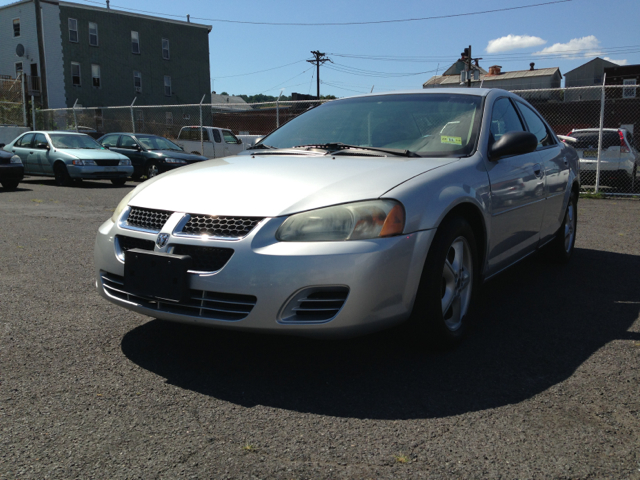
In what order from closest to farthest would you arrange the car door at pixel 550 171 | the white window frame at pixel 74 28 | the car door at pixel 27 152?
1. the car door at pixel 550 171
2. the car door at pixel 27 152
3. the white window frame at pixel 74 28

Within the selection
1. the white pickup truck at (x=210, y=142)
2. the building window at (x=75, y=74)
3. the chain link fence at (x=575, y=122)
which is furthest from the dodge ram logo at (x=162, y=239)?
the building window at (x=75, y=74)

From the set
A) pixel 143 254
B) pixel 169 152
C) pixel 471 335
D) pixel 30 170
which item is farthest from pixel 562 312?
pixel 30 170

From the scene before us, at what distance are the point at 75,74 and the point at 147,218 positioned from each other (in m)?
38.0

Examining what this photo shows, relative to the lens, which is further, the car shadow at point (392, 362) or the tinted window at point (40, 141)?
the tinted window at point (40, 141)

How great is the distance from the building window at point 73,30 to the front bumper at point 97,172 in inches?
1013

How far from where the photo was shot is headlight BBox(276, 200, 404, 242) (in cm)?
278

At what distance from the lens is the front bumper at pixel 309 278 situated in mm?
2697

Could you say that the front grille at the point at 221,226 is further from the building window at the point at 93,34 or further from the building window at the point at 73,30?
the building window at the point at 93,34

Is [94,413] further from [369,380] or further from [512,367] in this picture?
[512,367]

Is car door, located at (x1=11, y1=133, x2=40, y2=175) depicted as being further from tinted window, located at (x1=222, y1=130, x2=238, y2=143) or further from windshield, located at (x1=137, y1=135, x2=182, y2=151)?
tinted window, located at (x1=222, y1=130, x2=238, y2=143)

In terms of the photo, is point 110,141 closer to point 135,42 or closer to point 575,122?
point 575,122

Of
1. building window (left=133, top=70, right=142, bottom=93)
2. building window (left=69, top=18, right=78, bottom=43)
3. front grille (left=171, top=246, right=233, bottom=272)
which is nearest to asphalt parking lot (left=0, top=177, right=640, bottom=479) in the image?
front grille (left=171, top=246, right=233, bottom=272)

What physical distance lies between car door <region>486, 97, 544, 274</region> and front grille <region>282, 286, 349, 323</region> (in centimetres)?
138

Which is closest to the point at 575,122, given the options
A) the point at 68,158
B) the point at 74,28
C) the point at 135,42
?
the point at 68,158
